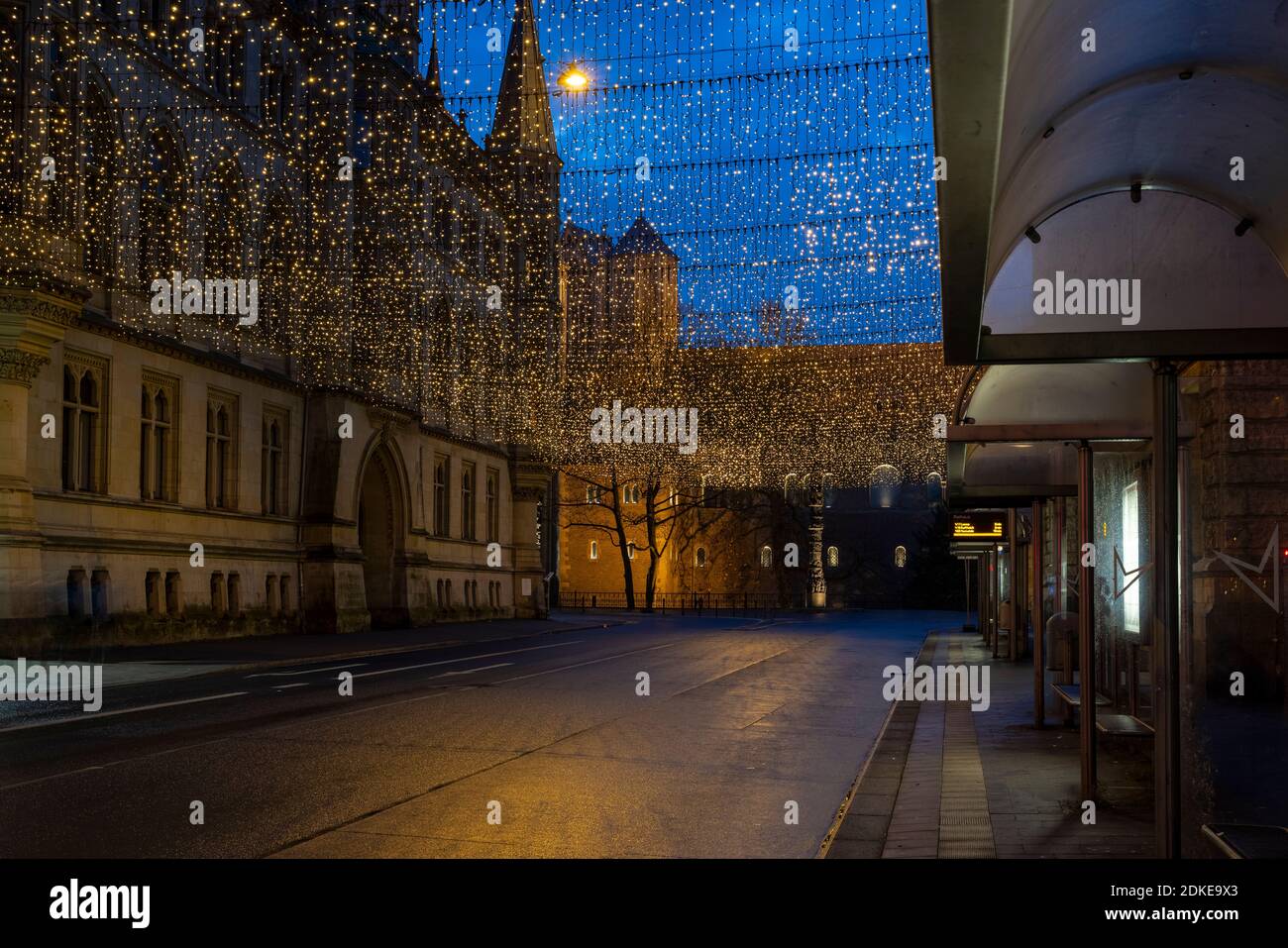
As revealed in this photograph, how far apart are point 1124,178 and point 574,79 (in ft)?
31.8

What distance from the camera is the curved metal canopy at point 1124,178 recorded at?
19.2 ft

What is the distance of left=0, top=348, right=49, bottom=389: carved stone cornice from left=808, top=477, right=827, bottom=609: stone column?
63.4 metres

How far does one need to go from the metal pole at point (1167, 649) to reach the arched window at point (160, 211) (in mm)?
26131

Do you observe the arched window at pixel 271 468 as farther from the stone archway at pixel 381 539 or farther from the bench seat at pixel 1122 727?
the bench seat at pixel 1122 727

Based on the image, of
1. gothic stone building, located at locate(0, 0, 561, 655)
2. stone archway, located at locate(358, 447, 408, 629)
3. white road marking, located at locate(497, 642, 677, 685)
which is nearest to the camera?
white road marking, located at locate(497, 642, 677, 685)

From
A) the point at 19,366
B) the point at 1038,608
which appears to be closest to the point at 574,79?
the point at 1038,608

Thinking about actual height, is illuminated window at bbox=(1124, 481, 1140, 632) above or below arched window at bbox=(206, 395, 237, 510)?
below

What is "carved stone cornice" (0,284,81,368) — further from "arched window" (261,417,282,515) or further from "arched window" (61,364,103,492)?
"arched window" (261,417,282,515)

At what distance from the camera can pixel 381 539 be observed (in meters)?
43.1

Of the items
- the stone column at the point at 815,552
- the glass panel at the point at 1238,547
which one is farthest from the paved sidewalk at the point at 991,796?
the stone column at the point at 815,552

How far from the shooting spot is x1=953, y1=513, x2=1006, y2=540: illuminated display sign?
A: 26.7m

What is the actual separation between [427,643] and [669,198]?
15.3 meters

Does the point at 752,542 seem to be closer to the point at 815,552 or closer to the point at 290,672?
the point at 815,552

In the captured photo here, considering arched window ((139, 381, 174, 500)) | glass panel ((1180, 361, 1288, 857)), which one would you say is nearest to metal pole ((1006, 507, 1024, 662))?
glass panel ((1180, 361, 1288, 857))
